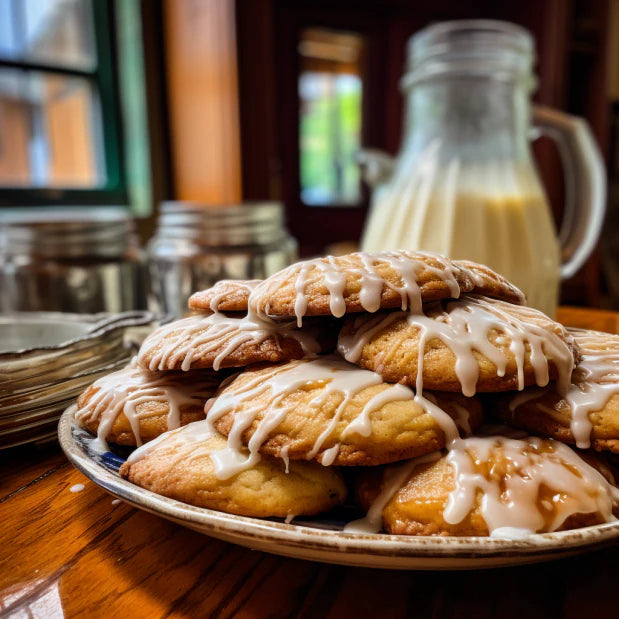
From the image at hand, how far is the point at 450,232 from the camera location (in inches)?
41.3

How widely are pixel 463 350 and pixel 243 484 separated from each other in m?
0.21

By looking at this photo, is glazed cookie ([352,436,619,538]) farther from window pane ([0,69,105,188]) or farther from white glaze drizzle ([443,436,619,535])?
window pane ([0,69,105,188])

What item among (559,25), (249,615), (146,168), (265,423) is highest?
(559,25)

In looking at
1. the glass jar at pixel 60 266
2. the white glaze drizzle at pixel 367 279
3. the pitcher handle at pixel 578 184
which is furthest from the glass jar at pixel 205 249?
the white glaze drizzle at pixel 367 279

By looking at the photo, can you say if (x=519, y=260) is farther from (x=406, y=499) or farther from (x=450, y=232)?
(x=406, y=499)

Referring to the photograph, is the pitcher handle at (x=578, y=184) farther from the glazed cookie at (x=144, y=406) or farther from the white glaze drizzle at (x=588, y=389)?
the glazed cookie at (x=144, y=406)

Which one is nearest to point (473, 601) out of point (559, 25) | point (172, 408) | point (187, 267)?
point (172, 408)

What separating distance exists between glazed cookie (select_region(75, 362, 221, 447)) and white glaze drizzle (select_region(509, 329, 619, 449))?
302mm

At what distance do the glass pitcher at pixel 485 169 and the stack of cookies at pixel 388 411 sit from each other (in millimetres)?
530

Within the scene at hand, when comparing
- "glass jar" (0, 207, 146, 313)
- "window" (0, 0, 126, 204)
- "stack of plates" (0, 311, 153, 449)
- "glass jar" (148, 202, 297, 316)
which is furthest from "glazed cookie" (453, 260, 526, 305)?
"window" (0, 0, 126, 204)

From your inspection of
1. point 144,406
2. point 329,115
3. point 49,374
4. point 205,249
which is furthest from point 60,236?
point 329,115

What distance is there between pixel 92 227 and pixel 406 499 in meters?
1.10

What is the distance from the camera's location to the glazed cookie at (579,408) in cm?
45

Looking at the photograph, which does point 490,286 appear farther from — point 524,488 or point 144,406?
point 144,406
